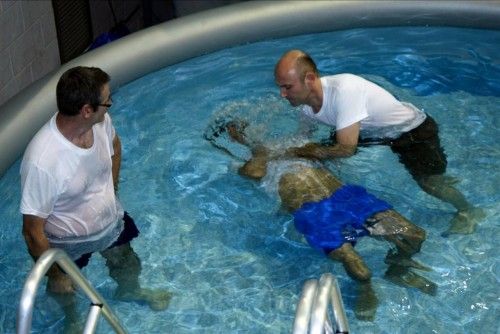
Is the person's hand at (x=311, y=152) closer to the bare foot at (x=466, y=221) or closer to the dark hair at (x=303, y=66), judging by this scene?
the dark hair at (x=303, y=66)

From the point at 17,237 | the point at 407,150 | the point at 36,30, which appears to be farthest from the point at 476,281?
the point at 36,30

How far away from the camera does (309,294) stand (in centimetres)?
245

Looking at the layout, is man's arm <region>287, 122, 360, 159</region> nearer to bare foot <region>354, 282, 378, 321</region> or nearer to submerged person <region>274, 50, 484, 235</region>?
submerged person <region>274, 50, 484, 235</region>

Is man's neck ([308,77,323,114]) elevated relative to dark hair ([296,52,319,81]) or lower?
lower

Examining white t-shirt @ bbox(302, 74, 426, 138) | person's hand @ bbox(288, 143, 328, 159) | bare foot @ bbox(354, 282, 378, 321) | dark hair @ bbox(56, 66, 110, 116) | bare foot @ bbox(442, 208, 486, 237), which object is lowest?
bare foot @ bbox(354, 282, 378, 321)

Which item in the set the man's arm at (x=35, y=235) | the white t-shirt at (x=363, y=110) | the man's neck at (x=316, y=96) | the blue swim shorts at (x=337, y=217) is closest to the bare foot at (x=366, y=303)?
the blue swim shorts at (x=337, y=217)

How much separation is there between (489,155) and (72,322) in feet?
9.03

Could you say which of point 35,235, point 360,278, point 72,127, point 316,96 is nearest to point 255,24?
point 316,96

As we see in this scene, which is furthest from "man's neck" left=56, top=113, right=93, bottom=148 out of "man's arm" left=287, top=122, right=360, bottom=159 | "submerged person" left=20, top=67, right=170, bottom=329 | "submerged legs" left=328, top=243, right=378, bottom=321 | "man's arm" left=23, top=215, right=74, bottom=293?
"man's arm" left=287, top=122, right=360, bottom=159

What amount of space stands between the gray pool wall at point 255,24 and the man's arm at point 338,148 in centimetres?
182

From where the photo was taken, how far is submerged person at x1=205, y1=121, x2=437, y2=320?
4066 mm

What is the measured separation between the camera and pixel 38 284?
2432 mm

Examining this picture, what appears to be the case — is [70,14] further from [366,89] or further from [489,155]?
[489,155]

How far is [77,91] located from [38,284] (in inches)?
42.1
